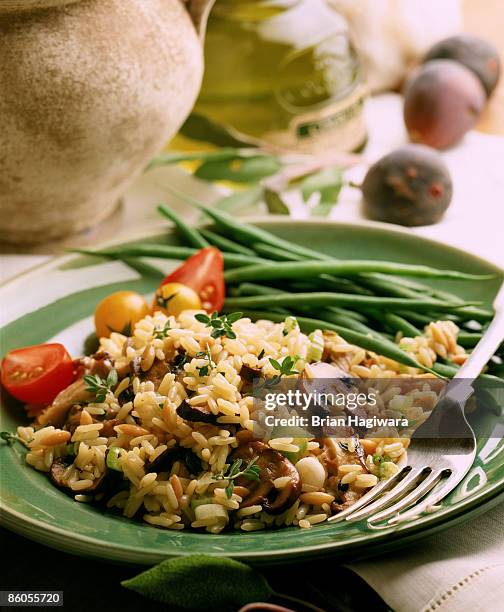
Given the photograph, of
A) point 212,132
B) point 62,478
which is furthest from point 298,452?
point 212,132

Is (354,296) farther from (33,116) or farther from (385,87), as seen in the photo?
(385,87)

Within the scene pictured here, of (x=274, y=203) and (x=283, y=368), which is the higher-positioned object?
(x=283, y=368)

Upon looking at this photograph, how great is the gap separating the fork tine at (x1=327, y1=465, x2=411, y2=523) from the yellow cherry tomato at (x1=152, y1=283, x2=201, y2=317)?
624 mm

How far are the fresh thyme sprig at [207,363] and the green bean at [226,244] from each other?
0.57 meters

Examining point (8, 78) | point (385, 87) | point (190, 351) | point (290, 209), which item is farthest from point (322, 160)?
point (190, 351)

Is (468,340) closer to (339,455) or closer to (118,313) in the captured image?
(339,455)

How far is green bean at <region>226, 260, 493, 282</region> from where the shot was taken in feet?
6.30

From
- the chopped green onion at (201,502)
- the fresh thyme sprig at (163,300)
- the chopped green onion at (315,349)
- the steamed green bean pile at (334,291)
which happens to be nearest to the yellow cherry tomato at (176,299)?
the fresh thyme sprig at (163,300)

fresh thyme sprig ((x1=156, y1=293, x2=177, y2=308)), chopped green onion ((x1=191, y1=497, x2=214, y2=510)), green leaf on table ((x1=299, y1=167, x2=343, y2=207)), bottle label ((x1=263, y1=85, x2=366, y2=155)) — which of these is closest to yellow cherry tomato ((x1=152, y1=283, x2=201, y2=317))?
fresh thyme sprig ((x1=156, y1=293, x2=177, y2=308))

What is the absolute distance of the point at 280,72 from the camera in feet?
8.95

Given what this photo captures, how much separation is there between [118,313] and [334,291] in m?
0.48

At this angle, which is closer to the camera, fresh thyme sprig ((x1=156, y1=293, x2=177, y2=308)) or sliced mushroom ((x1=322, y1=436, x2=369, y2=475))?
sliced mushroom ((x1=322, y1=436, x2=369, y2=475))

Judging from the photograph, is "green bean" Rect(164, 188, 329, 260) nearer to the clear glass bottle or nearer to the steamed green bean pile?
the steamed green bean pile

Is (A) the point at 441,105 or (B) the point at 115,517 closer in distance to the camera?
(B) the point at 115,517
